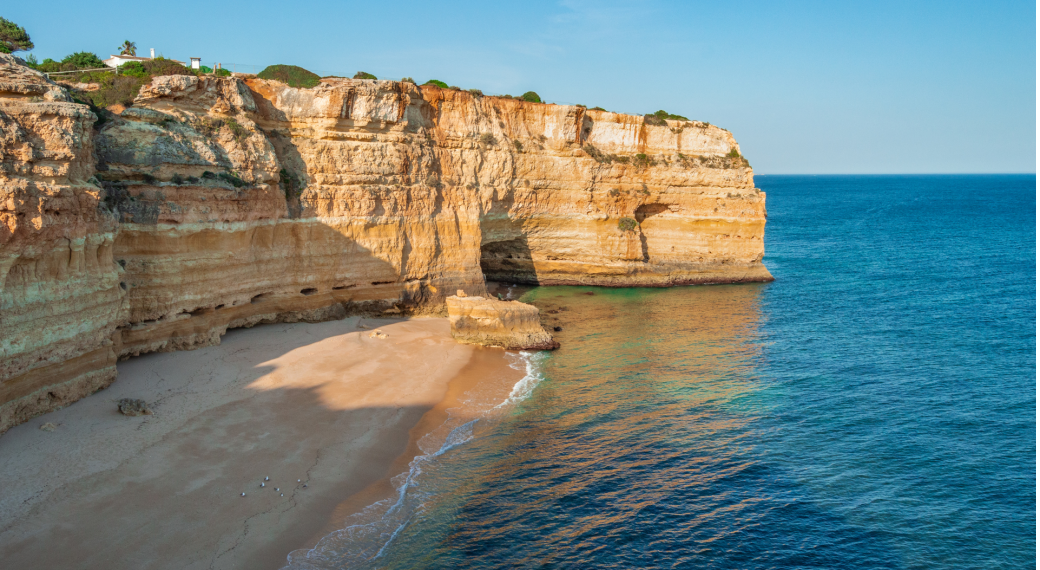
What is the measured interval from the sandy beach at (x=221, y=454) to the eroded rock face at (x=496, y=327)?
310cm

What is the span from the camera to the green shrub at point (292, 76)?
3247 cm

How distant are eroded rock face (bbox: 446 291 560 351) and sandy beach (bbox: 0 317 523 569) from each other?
3.10 m

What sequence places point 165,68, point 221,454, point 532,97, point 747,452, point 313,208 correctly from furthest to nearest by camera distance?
point 532,97 < point 165,68 < point 313,208 < point 747,452 < point 221,454

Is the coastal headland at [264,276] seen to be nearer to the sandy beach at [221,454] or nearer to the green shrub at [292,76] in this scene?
the sandy beach at [221,454]

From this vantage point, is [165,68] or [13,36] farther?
[13,36]

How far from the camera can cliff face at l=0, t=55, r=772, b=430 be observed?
1850 centimetres

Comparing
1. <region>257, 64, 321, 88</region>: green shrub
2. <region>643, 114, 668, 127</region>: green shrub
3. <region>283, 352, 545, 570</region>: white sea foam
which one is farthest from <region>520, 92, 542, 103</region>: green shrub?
<region>283, 352, 545, 570</region>: white sea foam

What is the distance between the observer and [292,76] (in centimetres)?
3356

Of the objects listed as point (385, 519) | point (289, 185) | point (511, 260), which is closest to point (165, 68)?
point (289, 185)

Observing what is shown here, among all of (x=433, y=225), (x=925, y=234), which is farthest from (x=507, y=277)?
(x=925, y=234)

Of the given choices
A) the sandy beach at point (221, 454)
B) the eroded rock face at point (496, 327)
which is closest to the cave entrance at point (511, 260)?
the eroded rock face at point (496, 327)

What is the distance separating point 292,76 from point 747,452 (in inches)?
1111

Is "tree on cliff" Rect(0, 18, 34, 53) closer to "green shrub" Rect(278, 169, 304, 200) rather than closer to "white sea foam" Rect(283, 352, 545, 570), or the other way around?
"green shrub" Rect(278, 169, 304, 200)

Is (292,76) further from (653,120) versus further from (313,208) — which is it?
(653,120)
